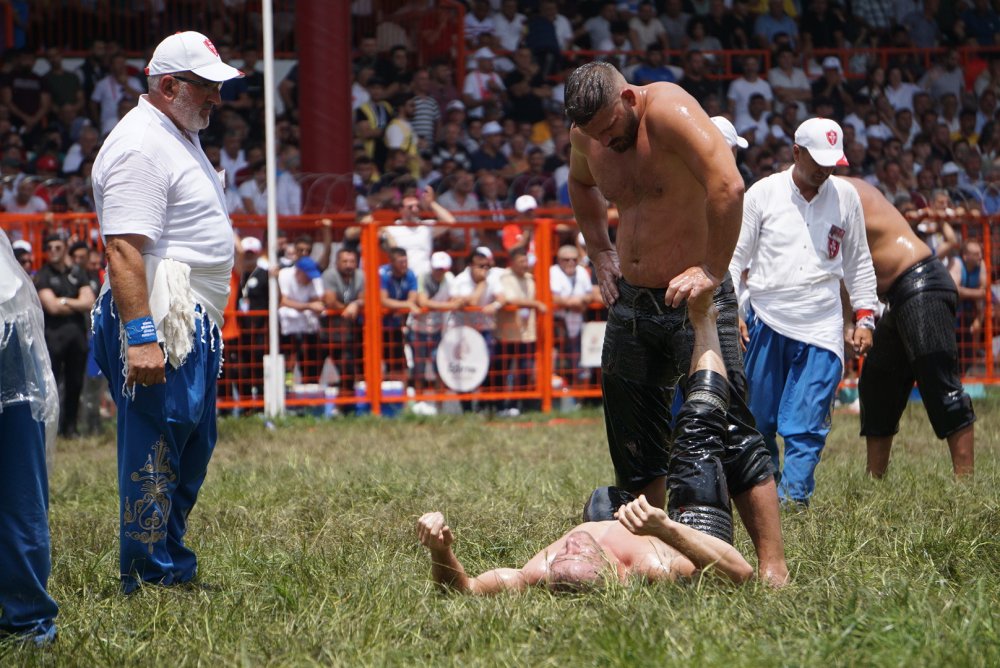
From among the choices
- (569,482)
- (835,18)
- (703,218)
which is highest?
(835,18)

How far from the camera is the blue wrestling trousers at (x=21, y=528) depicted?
3.82 metres

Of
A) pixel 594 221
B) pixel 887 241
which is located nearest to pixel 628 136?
pixel 594 221

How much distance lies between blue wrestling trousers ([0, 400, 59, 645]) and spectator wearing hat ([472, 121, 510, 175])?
11.1 m

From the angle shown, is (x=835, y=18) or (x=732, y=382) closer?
(x=732, y=382)

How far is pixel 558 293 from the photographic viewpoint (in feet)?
38.7

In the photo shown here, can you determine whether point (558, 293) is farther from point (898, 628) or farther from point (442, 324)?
point (898, 628)

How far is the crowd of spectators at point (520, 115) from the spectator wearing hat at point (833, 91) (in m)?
0.02

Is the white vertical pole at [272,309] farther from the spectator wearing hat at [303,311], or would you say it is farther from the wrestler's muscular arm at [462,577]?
the wrestler's muscular arm at [462,577]

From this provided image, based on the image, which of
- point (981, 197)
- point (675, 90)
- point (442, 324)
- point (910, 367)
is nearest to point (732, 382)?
point (675, 90)

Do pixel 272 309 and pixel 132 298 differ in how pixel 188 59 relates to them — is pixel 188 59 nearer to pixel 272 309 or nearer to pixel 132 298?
pixel 132 298

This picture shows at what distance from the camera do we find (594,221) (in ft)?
17.2

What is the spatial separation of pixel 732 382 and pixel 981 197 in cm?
1016

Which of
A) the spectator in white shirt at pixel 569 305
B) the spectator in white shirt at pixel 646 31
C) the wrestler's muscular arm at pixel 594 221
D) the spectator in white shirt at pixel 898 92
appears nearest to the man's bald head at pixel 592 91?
the wrestler's muscular arm at pixel 594 221

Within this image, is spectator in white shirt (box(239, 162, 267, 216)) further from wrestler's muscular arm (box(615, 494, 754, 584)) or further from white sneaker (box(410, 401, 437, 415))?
wrestler's muscular arm (box(615, 494, 754, 584))
